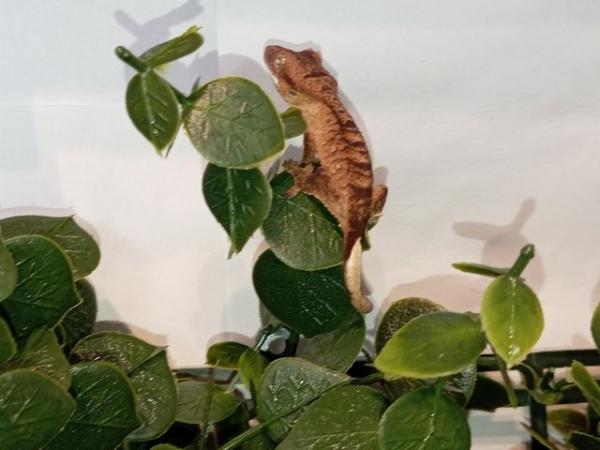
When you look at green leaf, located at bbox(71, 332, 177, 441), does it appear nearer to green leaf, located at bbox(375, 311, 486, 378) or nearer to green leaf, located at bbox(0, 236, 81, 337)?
green leaf, located at bbox(0, 236, 81, 337)

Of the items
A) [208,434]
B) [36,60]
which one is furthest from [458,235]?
[36,60]

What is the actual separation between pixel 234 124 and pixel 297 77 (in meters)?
0.13

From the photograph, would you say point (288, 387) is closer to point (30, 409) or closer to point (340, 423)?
point (340, 423)

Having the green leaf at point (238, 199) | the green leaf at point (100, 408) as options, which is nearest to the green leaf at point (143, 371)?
the green leaf at point (100, 408)

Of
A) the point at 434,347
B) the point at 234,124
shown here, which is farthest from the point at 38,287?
the point at 434,347

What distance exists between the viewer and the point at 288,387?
2.09 feet

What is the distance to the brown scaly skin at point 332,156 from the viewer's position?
630 millimetres

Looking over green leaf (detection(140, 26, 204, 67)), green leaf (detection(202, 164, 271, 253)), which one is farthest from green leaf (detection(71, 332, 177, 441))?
green leaf (detection(140, 26, 204, 67))

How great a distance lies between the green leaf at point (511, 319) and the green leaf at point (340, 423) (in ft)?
0.49

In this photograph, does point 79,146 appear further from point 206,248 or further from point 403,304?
point 403,304

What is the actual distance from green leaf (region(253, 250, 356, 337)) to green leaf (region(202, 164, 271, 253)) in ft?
0.31

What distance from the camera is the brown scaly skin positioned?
63 centimetres

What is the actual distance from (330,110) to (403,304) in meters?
0.21

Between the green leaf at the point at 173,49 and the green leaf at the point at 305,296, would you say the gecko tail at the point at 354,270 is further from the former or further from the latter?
the green leaf at the point at 173,49
